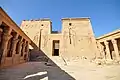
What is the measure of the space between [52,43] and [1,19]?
15036 millimetres

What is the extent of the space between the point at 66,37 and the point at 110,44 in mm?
7967

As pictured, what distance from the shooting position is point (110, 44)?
19438 millimetres

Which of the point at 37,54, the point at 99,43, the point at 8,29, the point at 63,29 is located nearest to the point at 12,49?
the point at 8,29

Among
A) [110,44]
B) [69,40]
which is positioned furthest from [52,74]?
[110,44]

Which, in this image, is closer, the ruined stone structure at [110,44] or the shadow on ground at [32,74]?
the shadow on ground at [32,74]

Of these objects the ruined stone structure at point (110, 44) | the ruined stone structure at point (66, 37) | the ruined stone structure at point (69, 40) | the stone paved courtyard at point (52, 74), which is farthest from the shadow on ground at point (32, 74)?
the ruined stone structure at point (66, 37)

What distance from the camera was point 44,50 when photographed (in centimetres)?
2064

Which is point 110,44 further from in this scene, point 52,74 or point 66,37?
point 52,74

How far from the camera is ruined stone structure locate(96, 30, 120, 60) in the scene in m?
15.3

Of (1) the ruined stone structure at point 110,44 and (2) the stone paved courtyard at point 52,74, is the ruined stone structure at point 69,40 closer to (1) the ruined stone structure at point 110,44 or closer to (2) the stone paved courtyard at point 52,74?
(1) the ruined stone structure at point 110,44

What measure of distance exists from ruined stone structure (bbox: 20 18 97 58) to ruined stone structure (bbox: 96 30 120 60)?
1241 millimetres

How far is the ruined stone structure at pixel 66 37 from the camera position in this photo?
66.8 feet

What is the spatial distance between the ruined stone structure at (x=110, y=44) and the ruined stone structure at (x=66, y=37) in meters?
1.24

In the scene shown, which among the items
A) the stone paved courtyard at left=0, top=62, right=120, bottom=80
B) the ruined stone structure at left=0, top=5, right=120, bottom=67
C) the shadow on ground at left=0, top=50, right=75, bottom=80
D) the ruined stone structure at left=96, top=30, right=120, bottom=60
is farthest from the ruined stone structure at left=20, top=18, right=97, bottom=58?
the shadow on ground at left=0, top=50, right=75, bottom=80
